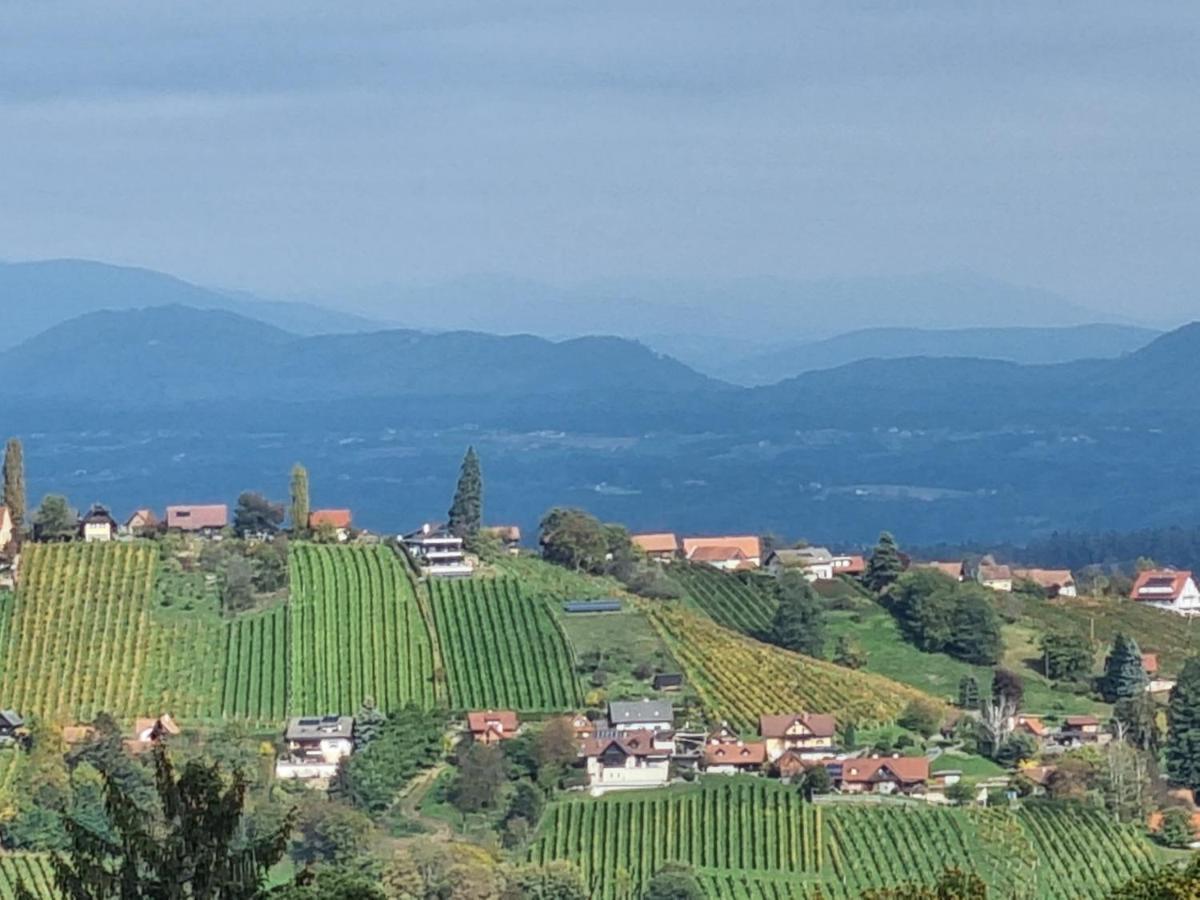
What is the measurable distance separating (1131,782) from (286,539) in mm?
28697

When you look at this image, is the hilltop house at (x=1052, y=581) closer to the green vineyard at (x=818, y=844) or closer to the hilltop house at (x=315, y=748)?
the green vineyard at (x=818, y=844)

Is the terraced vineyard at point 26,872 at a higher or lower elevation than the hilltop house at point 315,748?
lower

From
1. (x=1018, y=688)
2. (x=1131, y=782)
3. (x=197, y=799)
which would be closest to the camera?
(x=197, y=799)

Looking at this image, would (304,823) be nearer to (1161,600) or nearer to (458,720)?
(458,720)

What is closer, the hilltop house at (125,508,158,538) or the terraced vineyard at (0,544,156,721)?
the terraced vineyard at (0,544,156,721)

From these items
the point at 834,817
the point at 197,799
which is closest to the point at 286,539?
the point at 834,817

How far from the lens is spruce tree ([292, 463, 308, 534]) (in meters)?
73.6

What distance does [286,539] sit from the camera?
235ft

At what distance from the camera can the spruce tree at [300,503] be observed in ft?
242

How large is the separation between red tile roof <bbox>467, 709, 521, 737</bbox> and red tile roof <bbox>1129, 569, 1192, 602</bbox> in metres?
32.8

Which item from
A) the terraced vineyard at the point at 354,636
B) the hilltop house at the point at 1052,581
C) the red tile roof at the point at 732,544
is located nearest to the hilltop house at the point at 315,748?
the terraced vineyard at the point at 354,636

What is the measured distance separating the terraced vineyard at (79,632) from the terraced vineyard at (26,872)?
9.45 metres

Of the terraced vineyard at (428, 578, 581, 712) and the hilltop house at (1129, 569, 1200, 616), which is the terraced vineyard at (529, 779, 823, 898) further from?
the hilltop house at (1129, 569, 1200, 616)

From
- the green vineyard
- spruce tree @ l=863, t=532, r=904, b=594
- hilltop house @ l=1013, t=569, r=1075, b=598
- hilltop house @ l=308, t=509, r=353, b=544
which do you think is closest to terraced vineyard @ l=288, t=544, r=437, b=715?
hilltop house @ l=308, t=509, r=353, b=544
